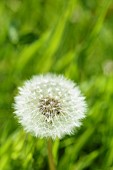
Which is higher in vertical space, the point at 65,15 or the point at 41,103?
the point at 65,15

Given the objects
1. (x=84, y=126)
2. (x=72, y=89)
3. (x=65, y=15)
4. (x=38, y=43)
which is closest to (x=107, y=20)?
(x=65, y=15)

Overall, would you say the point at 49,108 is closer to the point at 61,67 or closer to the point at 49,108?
the point at 49,108

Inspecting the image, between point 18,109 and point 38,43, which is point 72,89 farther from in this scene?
point 38,43

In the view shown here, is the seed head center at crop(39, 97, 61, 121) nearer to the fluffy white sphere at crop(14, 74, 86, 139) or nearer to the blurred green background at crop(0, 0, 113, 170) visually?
the fluffy white sphere at crop(14, 74, 86, 139)

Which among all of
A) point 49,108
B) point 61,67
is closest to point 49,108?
point 49,108

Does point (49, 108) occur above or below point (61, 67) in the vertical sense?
below

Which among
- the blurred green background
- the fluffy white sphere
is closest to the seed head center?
the fluffy white sphere

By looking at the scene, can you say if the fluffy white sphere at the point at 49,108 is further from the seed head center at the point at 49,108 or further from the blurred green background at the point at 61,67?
A: the blurred green background at the point at 61,67
